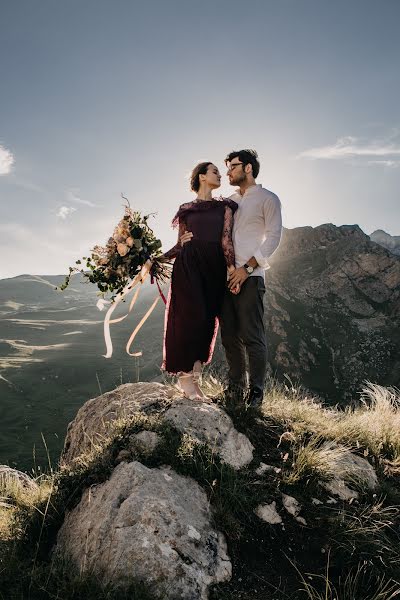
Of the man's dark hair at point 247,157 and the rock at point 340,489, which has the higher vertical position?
the man's dark hair at point 247,157

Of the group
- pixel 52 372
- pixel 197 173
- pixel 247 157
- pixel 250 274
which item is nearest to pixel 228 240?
pixel 250 274

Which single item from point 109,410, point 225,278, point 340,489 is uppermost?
point 225,278

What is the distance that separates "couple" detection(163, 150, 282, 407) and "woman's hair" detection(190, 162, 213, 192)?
0.01 m

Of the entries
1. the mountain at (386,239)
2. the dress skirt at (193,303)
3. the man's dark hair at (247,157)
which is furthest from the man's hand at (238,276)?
the mountain at (386,239)

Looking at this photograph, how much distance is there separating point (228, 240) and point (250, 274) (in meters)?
0.53

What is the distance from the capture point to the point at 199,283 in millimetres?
5074

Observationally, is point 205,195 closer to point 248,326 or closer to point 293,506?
point 248,326

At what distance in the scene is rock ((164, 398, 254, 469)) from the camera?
398 centimetres

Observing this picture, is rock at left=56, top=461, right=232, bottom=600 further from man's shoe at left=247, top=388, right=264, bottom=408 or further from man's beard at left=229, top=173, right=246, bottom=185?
man's beard at left=229, top=173, right=246, bottom=185

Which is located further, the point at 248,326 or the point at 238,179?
the point at 238,179

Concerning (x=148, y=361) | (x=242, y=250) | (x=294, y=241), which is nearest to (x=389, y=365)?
(x=294, y=241)

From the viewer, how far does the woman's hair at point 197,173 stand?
536 cm

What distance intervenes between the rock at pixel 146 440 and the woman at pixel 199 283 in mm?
1087

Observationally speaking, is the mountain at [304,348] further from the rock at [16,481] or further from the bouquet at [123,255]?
the bouquet at [123,255]
